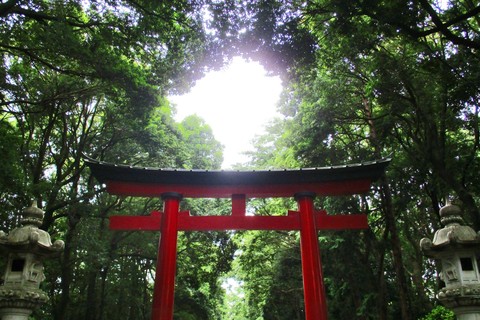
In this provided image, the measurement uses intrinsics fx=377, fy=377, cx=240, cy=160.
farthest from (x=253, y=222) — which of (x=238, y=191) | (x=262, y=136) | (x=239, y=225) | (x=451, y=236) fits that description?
(x=262, y=136)

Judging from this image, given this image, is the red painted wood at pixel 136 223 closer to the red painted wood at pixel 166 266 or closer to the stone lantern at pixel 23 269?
A: the red painted wood at pixel 166 266

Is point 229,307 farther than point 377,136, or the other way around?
point 229,307

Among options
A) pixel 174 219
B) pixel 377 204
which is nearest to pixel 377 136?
pixel 377 204

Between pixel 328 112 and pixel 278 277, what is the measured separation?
9501mm

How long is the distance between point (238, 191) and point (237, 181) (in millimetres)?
261

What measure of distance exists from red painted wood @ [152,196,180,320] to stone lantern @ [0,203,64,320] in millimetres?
2642

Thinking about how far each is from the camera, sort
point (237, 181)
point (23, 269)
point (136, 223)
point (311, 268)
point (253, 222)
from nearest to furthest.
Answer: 1. point (23, 269)
2. point (311, 268)
3. point (136, 223)
4. point (253, 222)
5. point (237, 181)

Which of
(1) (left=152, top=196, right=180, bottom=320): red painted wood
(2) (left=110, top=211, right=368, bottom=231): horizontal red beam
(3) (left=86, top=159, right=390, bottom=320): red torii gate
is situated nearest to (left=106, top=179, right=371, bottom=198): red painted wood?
(3) (left=86, top=159, right=390, bottom=320): red torii gate

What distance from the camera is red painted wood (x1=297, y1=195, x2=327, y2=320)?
791 centimetres

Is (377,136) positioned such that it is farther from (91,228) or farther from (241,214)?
(91,228)

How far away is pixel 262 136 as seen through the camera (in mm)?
20312

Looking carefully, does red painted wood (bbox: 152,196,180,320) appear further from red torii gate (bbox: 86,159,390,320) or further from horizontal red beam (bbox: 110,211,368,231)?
horizontal red beam (bbox: 110,211,368,231)

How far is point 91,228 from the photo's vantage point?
42.4 ft

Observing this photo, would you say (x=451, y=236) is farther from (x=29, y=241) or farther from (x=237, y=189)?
(x=29, y=241)
